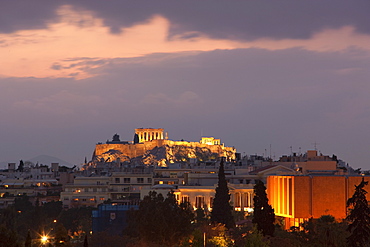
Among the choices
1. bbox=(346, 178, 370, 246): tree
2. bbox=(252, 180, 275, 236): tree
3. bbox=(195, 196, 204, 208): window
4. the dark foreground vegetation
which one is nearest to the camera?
bbox=(346, 178, 370, 246): tree

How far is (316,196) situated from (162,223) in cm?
1140

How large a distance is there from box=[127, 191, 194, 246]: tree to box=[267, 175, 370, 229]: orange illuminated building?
24.4ft

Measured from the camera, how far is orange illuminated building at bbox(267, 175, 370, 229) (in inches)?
2687

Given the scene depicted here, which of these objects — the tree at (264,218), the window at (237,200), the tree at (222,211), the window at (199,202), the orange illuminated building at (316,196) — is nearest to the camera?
the tree at (264,218)

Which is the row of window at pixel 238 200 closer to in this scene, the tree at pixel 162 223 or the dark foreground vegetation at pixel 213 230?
the dark foreground vegetation at pixel 213 230

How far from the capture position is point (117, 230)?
267 feet

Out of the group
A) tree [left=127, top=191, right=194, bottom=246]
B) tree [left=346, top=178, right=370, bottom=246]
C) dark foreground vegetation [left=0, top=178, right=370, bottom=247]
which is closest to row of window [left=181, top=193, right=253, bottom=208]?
dark foreground vegetation [left=0, top=178, right=370, bottom=247]

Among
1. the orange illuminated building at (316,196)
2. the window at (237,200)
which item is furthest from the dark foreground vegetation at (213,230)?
the window at (237,200)

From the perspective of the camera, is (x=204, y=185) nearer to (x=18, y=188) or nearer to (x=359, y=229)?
(x=18, y=188)

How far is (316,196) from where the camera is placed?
69.1 m

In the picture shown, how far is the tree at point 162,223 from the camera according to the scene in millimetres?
65750

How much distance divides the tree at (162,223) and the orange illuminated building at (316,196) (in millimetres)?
7439

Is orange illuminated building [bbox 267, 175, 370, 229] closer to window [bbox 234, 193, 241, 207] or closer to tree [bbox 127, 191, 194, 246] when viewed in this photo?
tree [bbox 127, 191, 194, 246]

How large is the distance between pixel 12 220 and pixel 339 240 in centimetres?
3613
